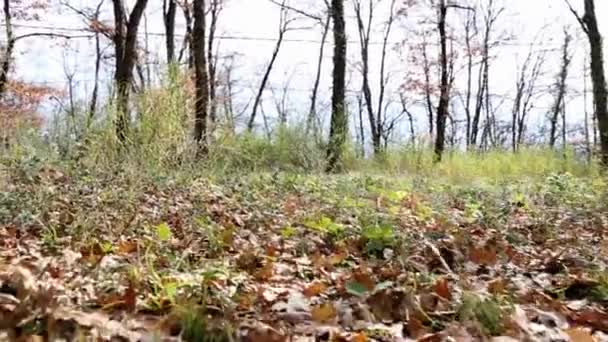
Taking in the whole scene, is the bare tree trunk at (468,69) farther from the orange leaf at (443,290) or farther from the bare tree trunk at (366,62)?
the orange leaf at (443,290)

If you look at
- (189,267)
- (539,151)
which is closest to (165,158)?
(189,267)

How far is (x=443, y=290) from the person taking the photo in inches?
71.6

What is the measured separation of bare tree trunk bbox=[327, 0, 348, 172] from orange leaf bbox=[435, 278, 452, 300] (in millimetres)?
7297

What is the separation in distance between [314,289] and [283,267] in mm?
430

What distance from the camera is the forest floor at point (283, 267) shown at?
1.47 m

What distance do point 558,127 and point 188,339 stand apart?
2734 centimetres

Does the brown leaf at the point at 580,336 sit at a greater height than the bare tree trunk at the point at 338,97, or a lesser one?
lesser

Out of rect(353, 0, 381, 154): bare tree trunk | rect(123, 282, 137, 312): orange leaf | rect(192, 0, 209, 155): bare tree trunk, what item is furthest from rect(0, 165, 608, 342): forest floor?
rect(353, 0, 381, 154): bare tree trunk

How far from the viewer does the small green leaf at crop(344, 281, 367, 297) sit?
181cm

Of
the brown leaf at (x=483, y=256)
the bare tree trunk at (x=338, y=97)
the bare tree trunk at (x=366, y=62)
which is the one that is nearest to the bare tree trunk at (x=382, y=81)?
the bare tree trunk at (x=366, y=62)

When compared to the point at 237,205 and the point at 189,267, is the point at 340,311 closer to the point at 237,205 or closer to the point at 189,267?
the point at 189,267

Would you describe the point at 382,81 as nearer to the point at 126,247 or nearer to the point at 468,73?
the point at 468,73

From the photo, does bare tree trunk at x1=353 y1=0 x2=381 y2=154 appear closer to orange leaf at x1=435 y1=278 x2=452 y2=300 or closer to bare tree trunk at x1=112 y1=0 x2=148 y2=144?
bare tree trunk at x1=112 y1=0 x2=148 y2=144

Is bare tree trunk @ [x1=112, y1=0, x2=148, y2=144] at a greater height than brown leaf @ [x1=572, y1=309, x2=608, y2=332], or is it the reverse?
bare tree trunk @ [x1=112, y1=0, x2=148, y2=144]
